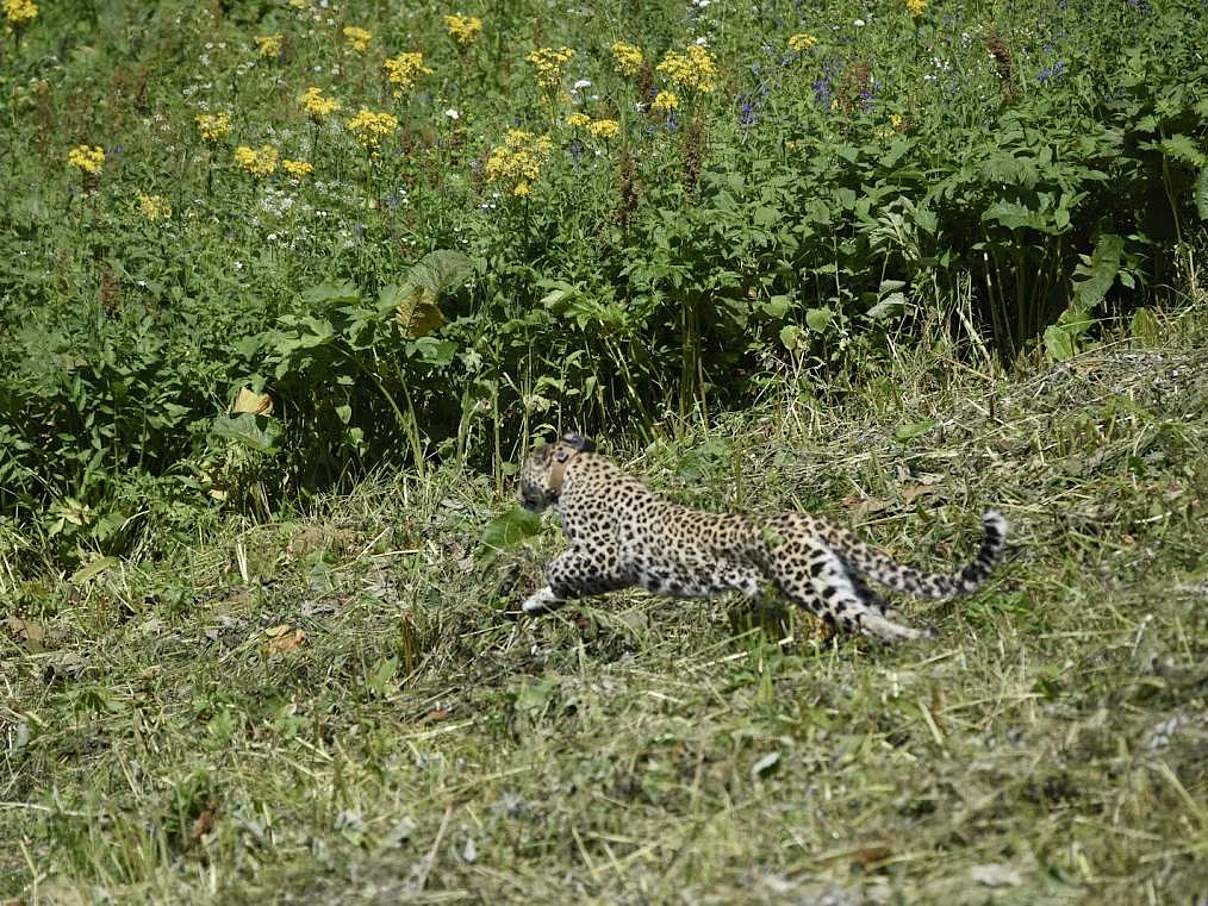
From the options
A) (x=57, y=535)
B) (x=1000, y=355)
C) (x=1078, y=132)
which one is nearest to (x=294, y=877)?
(x=57, y=535)

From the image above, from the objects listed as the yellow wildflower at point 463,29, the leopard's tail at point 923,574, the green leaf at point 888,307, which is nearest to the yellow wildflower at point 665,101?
the green leaf at point 888,307

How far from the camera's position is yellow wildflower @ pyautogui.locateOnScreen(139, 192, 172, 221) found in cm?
1032

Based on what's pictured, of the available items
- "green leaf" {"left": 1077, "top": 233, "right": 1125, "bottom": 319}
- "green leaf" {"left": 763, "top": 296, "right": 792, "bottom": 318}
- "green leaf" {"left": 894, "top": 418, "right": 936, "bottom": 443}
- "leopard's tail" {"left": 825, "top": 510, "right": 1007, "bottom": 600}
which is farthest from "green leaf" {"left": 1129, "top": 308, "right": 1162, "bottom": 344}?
"leopard's tail" {"left": 825, "top": 510, "right": 1007, "bottom": 600}

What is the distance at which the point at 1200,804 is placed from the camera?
4930 mm

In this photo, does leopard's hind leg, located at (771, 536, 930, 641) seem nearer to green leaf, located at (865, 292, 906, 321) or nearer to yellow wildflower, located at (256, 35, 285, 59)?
green leaf, located at (865, 292, 906, 321)

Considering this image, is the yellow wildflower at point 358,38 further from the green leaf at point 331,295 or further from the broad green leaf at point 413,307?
the broad green leaf at point 413,307

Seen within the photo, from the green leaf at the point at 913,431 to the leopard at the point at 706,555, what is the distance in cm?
143

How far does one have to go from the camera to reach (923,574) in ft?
20.1

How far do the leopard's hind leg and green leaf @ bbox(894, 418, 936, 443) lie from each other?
6.46 ft

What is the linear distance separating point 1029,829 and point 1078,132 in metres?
4.97

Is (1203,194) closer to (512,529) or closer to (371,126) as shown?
(512,529)

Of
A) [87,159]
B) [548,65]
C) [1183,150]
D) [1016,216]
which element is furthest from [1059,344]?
[87,159]

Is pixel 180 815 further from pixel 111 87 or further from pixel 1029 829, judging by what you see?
pixel 111 87

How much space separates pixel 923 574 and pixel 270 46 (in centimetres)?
882
